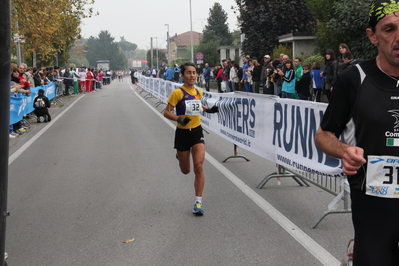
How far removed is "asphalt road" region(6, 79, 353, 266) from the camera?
16.7ft

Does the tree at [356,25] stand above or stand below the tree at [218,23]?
below

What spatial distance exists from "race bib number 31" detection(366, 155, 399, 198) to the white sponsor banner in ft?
10.8

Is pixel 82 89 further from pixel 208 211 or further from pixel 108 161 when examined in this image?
pixel 208 211

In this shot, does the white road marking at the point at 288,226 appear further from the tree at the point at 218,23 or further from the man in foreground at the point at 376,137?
the tree at the point at 218,23

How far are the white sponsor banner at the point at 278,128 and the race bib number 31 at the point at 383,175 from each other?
328 cm

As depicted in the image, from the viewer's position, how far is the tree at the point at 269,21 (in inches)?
1272

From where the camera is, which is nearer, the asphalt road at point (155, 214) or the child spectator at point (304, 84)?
the asphalt road at point (155, 214)

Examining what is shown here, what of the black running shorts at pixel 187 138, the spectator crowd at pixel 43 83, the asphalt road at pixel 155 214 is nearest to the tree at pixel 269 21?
the spectator crowd at pixel 43 83

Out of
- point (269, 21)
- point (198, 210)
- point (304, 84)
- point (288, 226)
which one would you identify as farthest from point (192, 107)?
point (269, 21)

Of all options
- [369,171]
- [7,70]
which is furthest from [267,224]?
[7,70]

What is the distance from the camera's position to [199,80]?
43.7m

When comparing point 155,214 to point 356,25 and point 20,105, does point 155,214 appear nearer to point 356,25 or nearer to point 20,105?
point 20,105

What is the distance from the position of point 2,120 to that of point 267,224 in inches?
151

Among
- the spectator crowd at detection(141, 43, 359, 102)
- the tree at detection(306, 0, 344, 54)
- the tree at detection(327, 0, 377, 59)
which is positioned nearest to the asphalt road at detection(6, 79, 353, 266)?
the spectator crowd at detection(141, 43, 359, 102)
